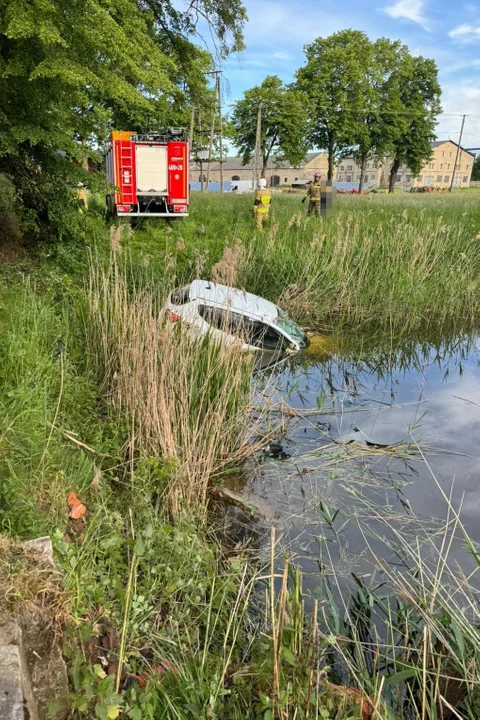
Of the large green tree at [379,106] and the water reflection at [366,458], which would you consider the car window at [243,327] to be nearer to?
the water reflection at [366,458]

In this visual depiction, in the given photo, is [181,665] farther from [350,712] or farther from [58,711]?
[350,712]

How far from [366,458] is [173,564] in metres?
2.77

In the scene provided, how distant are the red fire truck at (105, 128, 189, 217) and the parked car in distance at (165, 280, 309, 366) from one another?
332 inches

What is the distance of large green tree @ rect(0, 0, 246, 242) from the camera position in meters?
6.34

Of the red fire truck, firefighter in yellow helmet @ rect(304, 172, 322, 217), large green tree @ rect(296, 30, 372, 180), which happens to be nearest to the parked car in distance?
firefighter in yellow helmet @ rect(304, 172, 322, 217)

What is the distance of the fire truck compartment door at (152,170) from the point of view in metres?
14.9

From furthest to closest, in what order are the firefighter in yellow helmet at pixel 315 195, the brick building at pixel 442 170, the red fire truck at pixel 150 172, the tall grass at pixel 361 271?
the brick building at pixel 442 170 → the firefighter in yellow helmet at pixel 315 195 → the red fire truck at pixel 150 172 → the tall grass at pixel 361 271

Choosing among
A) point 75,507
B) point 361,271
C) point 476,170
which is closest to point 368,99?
point 361,271

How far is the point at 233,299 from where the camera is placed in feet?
23.6

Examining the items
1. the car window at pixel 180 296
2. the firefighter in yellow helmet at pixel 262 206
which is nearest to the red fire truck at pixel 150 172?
the firefighter in yellow helmet at pixel 262 206

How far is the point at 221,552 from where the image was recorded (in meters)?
3.62

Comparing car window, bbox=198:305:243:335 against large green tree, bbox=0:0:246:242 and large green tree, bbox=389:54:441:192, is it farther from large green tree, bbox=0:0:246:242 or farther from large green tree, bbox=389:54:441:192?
large green tree, bbox=389:54:441:192

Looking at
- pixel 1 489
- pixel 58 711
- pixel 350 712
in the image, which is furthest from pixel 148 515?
pixel 350 712

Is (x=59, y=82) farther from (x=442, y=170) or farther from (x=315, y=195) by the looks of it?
(x=442, y=170)
